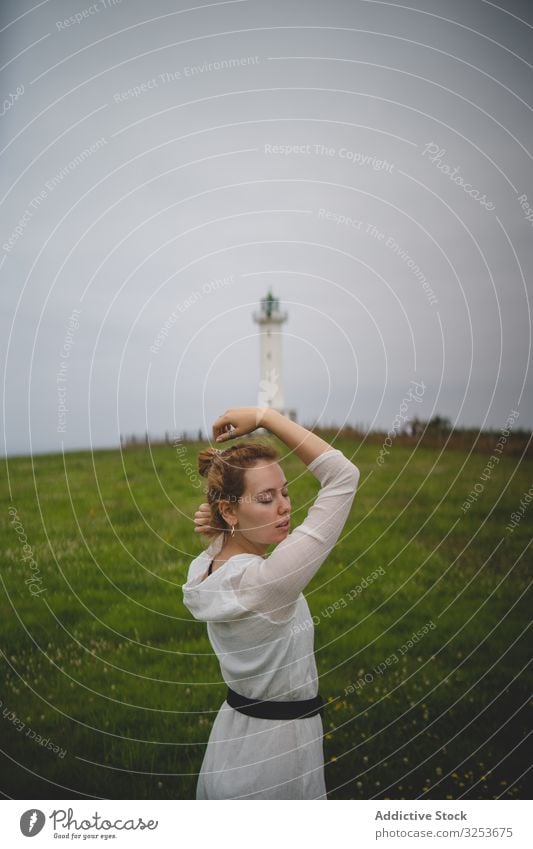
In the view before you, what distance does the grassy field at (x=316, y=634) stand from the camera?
2.53 metres

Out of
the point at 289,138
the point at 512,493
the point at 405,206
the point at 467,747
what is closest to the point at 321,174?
the point at 289,138

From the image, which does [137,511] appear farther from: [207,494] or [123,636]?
[207,494]

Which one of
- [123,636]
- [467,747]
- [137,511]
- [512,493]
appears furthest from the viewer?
[137,511]

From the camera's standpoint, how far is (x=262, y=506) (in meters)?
1.68

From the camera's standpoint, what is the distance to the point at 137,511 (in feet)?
14.1

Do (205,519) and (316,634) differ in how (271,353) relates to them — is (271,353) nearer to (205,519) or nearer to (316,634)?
(205,519)

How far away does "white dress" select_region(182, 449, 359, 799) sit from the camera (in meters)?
1.49

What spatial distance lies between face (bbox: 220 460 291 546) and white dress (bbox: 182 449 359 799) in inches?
3.0

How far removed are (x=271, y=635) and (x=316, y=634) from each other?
178 cm

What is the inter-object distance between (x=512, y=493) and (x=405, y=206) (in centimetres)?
202

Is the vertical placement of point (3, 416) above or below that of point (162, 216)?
below
